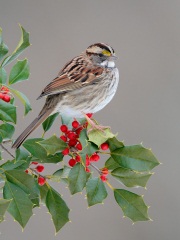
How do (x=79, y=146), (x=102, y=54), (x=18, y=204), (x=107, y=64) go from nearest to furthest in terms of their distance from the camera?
(x=18, y=204), (x=79, y=146), (x=102, y=54), (x=107, y=64)

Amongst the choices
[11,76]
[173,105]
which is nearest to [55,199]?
[11,76]

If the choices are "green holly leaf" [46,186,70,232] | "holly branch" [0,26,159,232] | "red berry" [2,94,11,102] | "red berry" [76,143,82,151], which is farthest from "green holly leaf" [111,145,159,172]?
"red berry" [2,94,11,102]

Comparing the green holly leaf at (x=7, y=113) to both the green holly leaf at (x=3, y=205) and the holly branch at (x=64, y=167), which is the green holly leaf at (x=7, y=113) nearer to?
the holly branch at (x=64, y=167)

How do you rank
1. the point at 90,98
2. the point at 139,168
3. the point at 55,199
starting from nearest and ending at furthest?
the point at 139,168
the point at 55,199
the point at 90,98

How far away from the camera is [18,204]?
1.62 meters

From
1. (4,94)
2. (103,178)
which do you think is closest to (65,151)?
(103,178)

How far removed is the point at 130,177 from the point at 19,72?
46 centimetres

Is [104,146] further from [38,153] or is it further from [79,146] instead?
[38,153]

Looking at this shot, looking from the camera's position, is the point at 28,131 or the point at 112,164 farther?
the point at 28,131

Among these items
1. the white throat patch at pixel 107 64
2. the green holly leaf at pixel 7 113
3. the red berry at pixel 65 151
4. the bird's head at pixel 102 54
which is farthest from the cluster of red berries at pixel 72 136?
the white throat patch at pixel 107 64

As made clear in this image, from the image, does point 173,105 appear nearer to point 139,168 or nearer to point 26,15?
point 26,15

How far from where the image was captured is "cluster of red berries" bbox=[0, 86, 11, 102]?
169 cm

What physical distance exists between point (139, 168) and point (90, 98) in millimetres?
1063

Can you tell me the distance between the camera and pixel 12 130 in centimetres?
167
